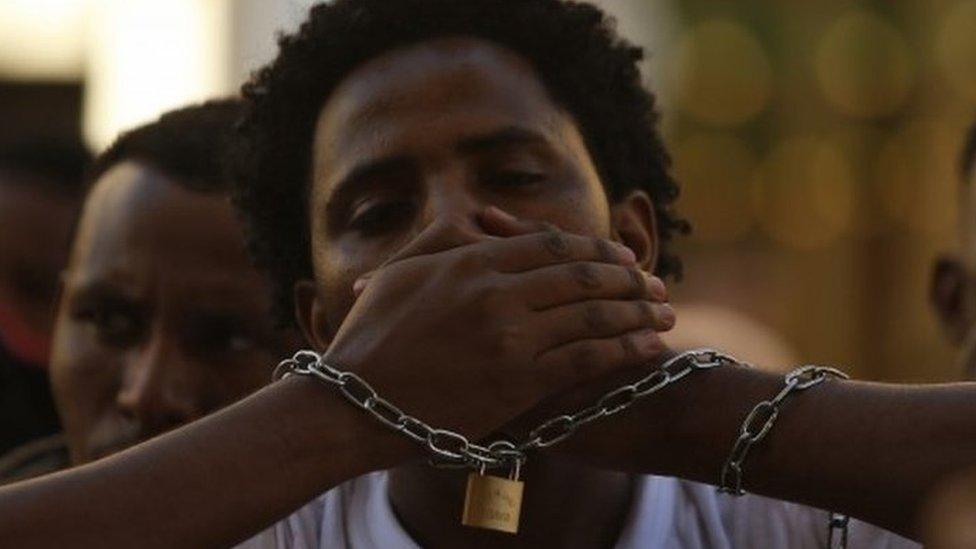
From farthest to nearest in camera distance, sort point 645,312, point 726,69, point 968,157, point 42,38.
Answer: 1. point 42,38
2. point 726,69
3. point 968,157
4. point 645,312

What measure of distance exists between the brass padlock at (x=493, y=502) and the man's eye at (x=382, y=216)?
499 mm

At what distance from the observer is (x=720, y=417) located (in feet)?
11.8

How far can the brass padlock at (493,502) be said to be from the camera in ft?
11.8

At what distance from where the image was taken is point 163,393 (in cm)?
502

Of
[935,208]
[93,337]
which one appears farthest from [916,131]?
[93,337]

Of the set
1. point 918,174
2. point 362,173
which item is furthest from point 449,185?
point 918,174

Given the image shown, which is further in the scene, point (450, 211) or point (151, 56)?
point (151, 56)

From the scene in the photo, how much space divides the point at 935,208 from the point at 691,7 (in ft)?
9.85

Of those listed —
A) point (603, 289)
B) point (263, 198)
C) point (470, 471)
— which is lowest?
point (470, 471)

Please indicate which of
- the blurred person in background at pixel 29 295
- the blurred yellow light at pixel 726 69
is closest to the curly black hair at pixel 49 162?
the blurred person in background at pixel 29 295

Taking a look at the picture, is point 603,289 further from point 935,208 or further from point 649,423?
point 935,208

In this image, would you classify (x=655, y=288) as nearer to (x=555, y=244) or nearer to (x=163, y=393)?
(x=555, y=244)

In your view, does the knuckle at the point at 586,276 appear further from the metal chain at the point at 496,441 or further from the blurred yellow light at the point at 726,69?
the blurred yellow light at the point at 726,69

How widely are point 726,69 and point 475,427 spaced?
48.1 ft
